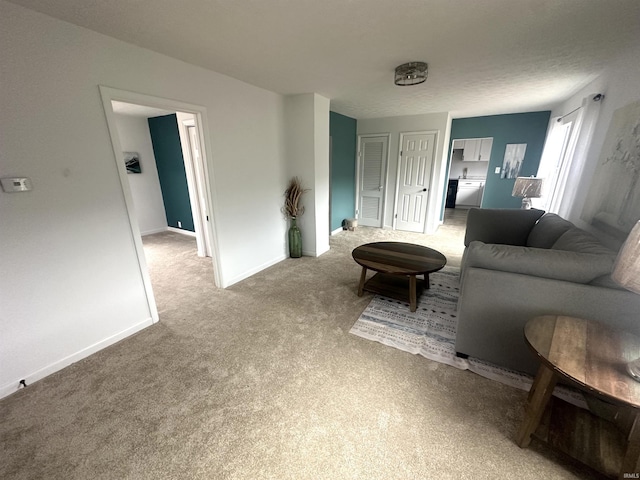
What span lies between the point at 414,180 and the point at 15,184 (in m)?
5.24

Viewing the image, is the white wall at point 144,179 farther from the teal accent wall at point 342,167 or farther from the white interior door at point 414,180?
the white interior door at point 414,180

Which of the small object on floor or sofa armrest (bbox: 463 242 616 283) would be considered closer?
sofa armrest (bbox: 463 242 616 283)

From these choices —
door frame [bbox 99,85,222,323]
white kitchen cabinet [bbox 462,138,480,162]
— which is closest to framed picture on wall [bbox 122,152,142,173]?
door frame [bbox 99,85,222,323]

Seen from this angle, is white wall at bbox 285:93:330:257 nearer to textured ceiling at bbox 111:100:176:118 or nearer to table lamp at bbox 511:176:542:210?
textured ceiling at bbox 111:100:176:118

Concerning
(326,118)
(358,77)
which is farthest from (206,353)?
(326,118)

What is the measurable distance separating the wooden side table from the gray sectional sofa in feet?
0.55

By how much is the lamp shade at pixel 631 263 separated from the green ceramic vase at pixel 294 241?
3289 millimetres

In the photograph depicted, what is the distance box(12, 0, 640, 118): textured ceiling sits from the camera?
1.47m

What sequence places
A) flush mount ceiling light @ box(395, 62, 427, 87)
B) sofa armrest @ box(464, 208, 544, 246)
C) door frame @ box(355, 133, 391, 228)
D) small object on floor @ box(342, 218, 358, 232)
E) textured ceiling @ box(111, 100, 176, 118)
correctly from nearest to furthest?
1. flush mount ceiling light @ box(395, 62, 427, 87)
2. sofa armrest @ box(464, 208, 544, 246)
3. textured ceiling @ box(111, 100, 176, 118)
4. door frame @ box(355, 133, 391, 228)
5. small object on floor @ box(342, 218, 358, 232)

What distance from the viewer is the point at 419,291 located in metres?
2.82

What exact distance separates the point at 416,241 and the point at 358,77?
3039 millimetres

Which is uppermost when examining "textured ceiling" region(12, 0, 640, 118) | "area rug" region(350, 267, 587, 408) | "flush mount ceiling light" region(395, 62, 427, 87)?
"textured ceiling" region(12, 0, 640, 118)

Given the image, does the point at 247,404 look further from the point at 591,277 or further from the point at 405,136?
the point at 405,136

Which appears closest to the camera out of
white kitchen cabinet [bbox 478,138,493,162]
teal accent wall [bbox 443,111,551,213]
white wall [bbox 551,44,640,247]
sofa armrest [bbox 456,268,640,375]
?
sofa armrest [bbox 456,268,640,375]
